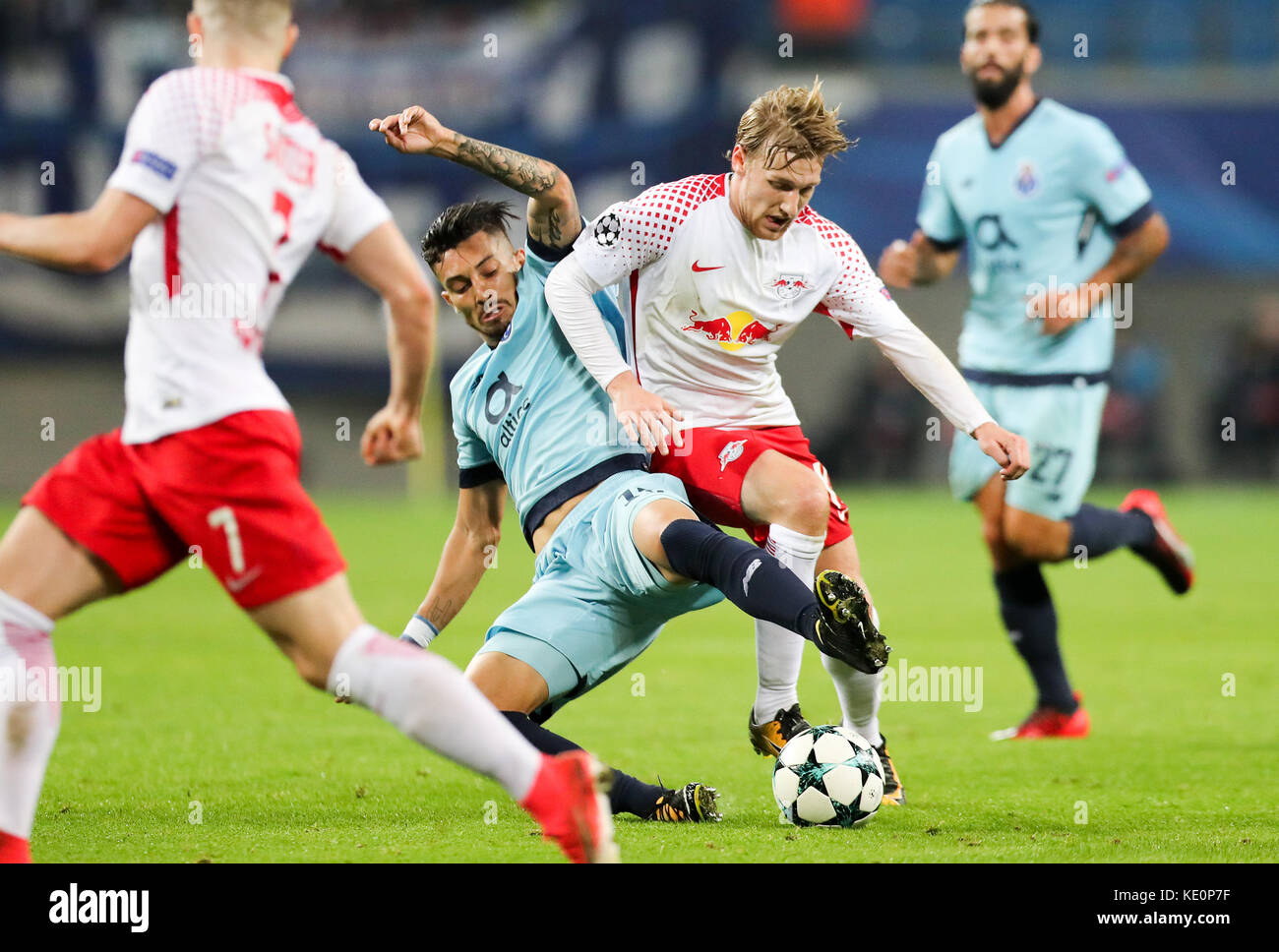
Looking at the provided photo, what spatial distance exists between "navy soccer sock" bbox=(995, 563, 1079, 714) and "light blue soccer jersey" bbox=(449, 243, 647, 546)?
244 centimetres

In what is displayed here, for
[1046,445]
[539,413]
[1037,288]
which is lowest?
[1046,445]

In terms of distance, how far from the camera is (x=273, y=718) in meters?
7.01

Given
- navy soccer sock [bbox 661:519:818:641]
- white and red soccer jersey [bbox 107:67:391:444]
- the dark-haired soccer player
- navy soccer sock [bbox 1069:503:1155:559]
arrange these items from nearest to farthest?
white and red soccer jersey [bbox 107:67:391:444] → navy soccer sock [bbox 661:519:818:641] → the dark-haired soccer player → navy soccer sock [bbox 1069:503:1155:559]

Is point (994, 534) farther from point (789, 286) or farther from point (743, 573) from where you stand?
point (743, 573)

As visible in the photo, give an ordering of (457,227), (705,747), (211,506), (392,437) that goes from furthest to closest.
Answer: (705,747)
(457,227)
(392,437)
(211,506)

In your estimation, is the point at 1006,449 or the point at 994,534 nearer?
the point at 1006,449

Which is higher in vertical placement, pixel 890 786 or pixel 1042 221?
pixel 1042 221

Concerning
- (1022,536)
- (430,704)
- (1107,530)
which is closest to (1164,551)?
(1107,530)

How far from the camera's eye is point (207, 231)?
351 cm

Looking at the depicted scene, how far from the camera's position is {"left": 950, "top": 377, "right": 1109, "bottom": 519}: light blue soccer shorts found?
685cm

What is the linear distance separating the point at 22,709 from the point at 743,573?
1854 mm

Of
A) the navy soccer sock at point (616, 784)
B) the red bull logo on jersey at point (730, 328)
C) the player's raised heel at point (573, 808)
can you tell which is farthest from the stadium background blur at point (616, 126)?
the player's raised heel at point (573, 808)

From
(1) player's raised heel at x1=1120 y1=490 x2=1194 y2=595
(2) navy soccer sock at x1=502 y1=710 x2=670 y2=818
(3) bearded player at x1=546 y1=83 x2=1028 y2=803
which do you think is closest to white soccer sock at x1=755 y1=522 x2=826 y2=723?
(3) bearded player at x1=546 y1=83 x2=1028 y2=803
